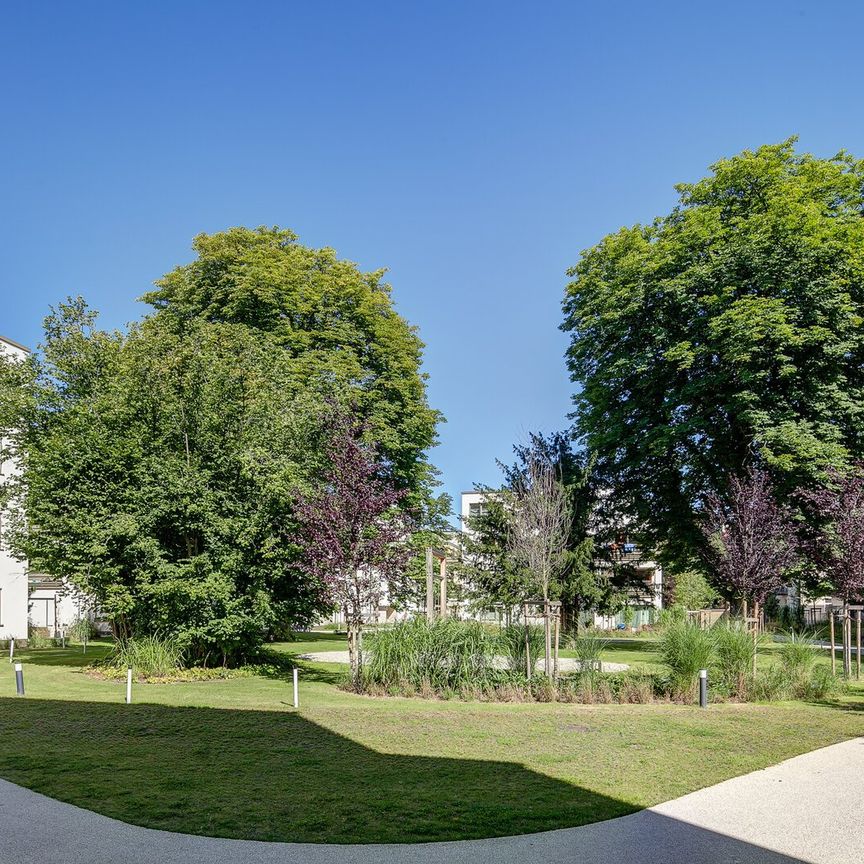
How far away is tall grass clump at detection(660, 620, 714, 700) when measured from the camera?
14.4 m

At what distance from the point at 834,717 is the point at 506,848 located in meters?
8.81

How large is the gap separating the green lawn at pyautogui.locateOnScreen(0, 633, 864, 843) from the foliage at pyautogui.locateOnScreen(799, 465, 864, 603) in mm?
3726

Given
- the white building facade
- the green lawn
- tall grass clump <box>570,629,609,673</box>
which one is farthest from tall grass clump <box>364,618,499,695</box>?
the white building facade

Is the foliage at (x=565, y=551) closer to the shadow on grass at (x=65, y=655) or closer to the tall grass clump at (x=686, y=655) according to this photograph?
the tall grass clump at (x=686, y=655)

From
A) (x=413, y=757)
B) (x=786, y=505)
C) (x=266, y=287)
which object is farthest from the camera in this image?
(x=266, y=287)

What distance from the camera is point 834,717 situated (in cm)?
1297

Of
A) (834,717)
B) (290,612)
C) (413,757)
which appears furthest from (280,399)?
(834,717)

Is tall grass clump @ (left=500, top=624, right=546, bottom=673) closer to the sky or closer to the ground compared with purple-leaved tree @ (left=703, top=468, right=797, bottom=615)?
closer to the ground

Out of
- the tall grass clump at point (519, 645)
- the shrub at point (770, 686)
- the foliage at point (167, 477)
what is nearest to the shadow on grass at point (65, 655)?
the foliage at point (167, 477)

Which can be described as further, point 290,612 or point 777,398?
point 777,398

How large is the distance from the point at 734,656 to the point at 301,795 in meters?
9.75

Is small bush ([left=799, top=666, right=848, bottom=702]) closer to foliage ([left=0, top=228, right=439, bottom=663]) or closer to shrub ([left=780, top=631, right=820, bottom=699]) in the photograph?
shrub ([left=780, top=631, right=820, bottom=699])

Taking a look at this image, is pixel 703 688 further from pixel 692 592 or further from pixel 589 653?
pixel 692 592

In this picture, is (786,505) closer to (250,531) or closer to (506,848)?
(250,531)
